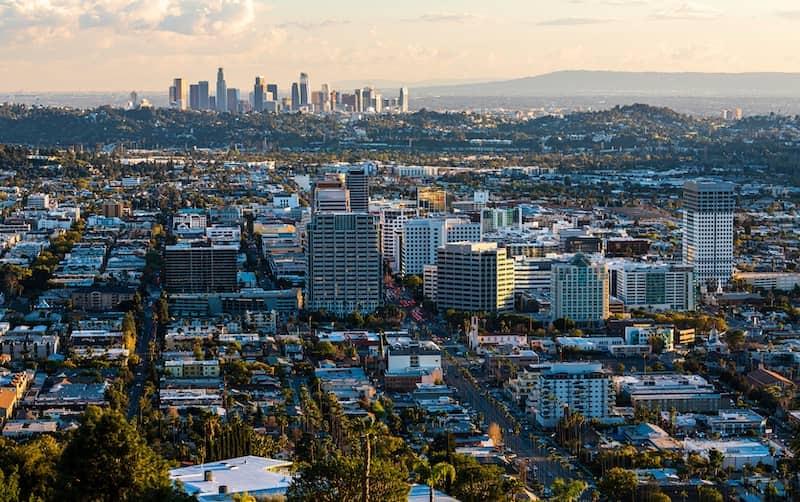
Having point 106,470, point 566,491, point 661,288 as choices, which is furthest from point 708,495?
point 661,288

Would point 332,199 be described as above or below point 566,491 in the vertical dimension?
above

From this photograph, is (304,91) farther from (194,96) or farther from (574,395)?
(574,395)

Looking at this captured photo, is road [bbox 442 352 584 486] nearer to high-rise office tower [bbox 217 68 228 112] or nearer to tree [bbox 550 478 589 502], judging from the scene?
tree [bbox 550 478 589 502]

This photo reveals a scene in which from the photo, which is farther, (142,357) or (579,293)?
(579,293)

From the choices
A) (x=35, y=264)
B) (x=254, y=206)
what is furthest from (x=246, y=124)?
(x=35, y=264)

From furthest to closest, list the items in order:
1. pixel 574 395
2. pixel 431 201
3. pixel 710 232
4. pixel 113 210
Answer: pixel 113 210
pixel 431 201
pixel 710 232
pixel 574 395

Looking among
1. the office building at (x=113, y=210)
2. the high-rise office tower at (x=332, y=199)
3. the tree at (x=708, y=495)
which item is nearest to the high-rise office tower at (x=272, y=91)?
the office building at (x=113, y=210)

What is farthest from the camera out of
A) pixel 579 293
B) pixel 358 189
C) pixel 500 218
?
pixel 358 189
